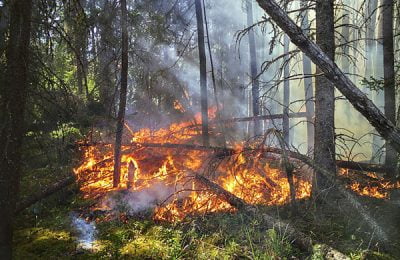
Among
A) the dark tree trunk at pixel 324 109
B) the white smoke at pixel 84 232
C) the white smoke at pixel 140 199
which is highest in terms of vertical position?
the dark tree trunk at pixel 324 109

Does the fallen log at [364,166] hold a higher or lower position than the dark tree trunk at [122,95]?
lower

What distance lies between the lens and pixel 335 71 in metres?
4.40

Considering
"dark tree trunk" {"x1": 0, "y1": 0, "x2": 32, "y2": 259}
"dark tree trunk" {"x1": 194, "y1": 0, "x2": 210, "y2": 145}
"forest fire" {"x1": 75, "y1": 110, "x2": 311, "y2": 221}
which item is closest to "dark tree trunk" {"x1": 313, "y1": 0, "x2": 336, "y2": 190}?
"forest fire" {"x1": 75, "y1": 110, "x2": 311, "y2": 221}

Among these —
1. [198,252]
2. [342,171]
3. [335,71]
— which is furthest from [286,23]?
[342,171]

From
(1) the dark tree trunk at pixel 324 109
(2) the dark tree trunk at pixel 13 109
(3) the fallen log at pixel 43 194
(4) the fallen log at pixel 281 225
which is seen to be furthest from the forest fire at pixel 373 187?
(3) the fallen log at pixel 43 194

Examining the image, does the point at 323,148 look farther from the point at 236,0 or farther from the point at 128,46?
the point at 236,0

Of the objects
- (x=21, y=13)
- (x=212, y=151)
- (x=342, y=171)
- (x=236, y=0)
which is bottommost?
(x=342, y=171)

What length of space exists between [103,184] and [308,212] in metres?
5.91

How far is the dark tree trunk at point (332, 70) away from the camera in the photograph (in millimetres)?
4238

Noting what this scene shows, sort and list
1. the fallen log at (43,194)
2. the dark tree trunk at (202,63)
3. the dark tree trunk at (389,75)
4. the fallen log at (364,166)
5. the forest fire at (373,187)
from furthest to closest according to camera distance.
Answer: the dark tree trunk at (202,63), the fallen log at (364,166), the dark tree trunk at (389,75), the forest fire at (373,187), the fallen log at (43,194)

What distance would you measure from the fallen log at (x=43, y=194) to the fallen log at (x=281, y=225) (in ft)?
12.9

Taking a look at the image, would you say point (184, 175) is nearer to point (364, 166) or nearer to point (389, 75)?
point (364, 166)

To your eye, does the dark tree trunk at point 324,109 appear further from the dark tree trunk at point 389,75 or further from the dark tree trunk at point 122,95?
the dark tree trunk at point 122,95

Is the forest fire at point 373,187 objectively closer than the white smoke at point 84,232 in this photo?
No
